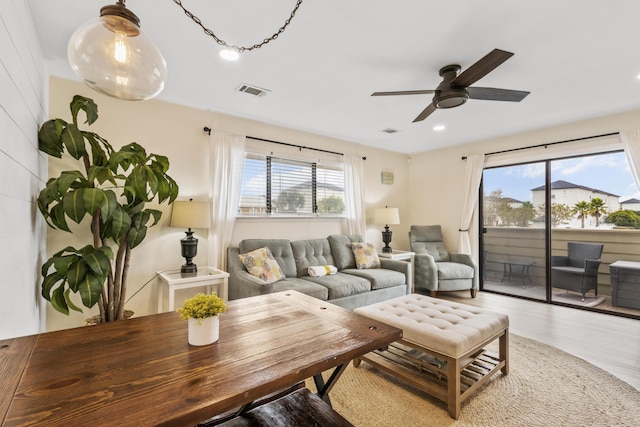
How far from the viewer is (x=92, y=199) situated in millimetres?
1973

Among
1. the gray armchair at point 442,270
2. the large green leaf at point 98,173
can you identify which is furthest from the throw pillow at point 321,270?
the large green leaf at point 98,173

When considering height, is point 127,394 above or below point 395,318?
above

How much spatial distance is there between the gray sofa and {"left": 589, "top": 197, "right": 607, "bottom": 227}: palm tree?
8.18ft

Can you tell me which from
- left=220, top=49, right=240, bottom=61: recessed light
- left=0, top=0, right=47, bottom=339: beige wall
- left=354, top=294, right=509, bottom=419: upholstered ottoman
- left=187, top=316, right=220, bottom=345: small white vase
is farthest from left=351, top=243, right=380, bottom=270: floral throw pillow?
left=0, top=0, right=47, bottom=339: beige wall

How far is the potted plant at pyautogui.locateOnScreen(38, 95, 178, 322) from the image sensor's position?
197 centimetres

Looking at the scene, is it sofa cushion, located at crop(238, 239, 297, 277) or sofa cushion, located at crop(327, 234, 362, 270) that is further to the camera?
sofa cushion, located at crop(327, 234, 362, 270)

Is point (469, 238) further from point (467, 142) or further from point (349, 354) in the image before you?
point (349, 354)

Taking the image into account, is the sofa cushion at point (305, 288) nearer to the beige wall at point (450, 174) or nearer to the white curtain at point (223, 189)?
the white curtain at point (223, 189)

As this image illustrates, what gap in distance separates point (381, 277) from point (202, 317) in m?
2.90

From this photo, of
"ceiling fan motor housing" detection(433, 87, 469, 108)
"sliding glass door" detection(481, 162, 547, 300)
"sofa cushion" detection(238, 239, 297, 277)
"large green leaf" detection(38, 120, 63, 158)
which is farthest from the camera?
"sliding glass door" detection(481, 162, 547, 300)

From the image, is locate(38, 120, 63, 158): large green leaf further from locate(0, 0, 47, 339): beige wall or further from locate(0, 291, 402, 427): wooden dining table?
locate(0, 291, 402, 427): wooden dining table

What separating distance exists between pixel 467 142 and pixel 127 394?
540 cm

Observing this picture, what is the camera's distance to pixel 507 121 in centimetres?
391

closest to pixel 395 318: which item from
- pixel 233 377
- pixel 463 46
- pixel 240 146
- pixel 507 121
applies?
pixel 233 377
